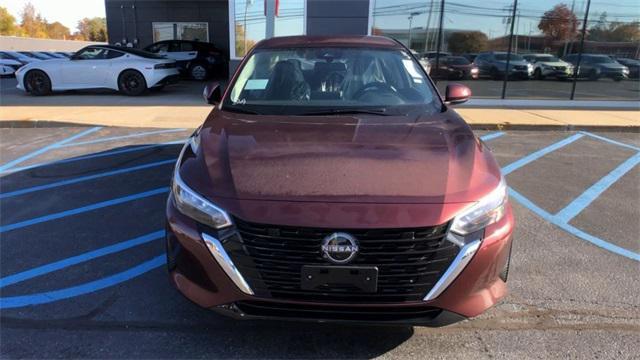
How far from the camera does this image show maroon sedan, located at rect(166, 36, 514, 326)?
2.27m

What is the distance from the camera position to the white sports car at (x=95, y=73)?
12875 millimetres

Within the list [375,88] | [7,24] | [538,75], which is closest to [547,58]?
[538,75]

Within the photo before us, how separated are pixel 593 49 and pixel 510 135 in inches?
223

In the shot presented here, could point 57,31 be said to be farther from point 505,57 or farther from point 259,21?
point 505,57

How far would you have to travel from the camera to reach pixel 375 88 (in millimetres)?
3773

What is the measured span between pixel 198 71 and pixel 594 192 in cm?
1598

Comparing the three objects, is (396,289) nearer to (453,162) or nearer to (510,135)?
(453,162)

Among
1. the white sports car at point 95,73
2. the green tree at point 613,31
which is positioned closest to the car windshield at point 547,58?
the green tree at point 613,31

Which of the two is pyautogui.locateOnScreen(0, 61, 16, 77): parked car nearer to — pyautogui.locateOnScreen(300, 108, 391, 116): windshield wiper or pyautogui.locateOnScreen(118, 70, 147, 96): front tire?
pyautogui.locateOnScreen(118, 70, 147, 96): front tire

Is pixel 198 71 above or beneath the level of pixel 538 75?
beneath

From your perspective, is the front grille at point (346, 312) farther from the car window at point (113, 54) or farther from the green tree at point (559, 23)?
the car window at point (113, 54)

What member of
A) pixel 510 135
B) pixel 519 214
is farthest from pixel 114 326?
pixel 510 135

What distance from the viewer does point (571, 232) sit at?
4371 mm

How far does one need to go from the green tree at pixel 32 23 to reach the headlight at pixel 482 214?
276 feet
